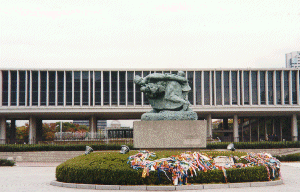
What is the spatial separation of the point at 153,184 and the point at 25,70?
41790 millimetres

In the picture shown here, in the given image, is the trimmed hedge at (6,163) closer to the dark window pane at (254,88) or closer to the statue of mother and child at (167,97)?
the statue of mother and child at (167,97)

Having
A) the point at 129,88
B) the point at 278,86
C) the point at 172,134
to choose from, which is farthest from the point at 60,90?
the point at 172,134

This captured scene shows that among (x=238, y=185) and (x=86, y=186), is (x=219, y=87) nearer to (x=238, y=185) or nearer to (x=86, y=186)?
(x=238, y=185)

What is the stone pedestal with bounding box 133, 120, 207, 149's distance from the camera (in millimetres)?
16906

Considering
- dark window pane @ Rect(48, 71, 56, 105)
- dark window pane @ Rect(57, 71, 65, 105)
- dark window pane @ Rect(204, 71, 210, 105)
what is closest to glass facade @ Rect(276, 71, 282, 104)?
dark window pane @ Rect(204, 71, 210, 105)

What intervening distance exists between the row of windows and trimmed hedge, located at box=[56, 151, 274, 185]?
1492 inches

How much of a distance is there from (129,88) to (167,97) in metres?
34.9

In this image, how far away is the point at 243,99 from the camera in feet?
172

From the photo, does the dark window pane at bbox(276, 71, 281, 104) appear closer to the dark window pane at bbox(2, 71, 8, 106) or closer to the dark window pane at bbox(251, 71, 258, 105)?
the dark window pane at bbox(251, 71, 258, 105)

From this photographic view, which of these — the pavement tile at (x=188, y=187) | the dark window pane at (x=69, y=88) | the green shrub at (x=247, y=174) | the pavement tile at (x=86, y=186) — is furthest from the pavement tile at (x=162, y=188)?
the dark window pane at (x=69, y=88)

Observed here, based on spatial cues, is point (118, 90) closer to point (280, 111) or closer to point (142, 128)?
point (280, 111)

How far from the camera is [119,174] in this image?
13.0 metres

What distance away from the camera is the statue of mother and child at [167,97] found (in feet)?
57.5

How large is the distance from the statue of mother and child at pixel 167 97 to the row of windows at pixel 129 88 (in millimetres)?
33470
